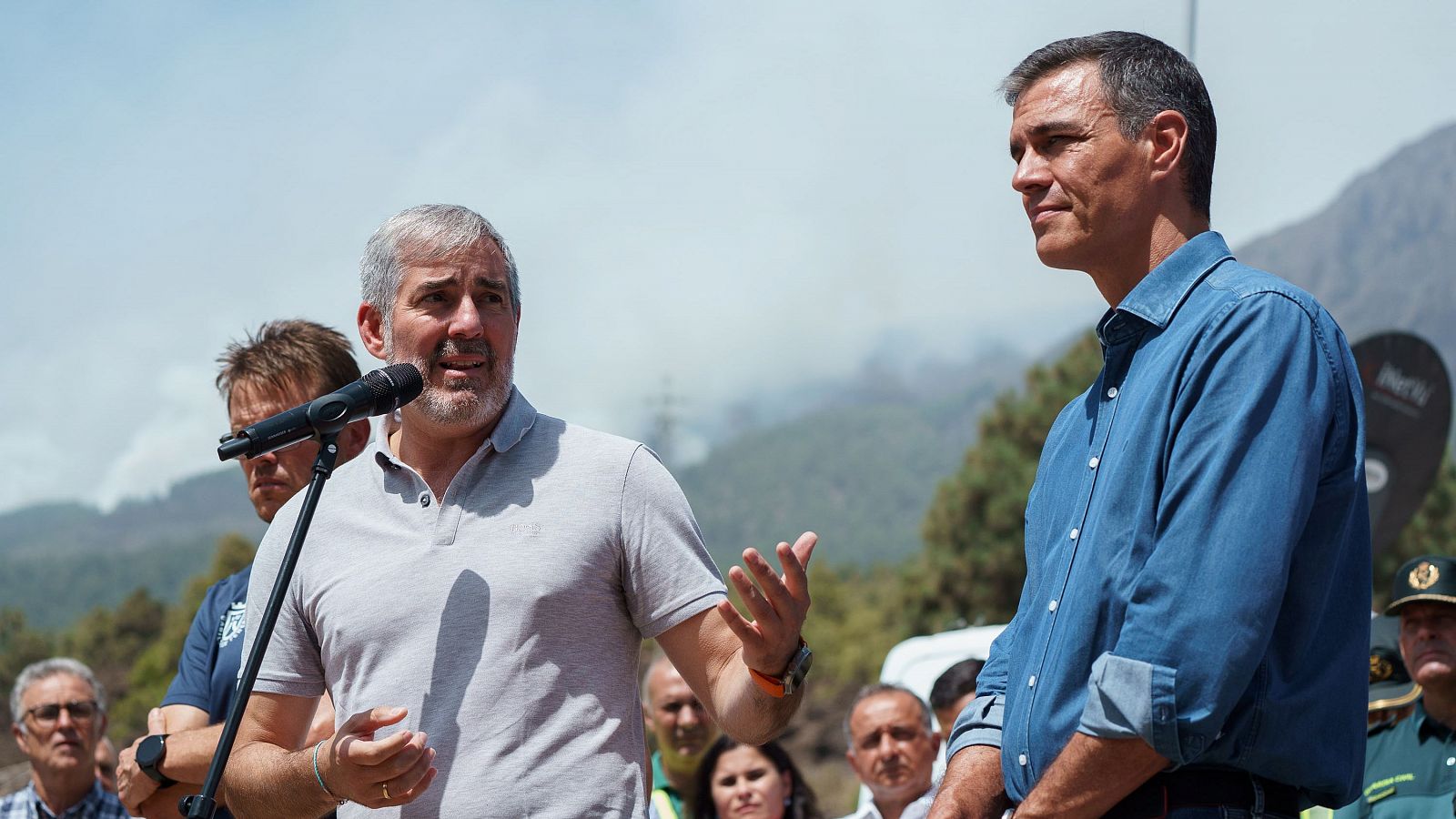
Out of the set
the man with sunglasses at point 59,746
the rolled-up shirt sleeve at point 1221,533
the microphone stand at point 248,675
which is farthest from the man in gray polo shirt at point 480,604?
the man with sunglasses at point 59,746

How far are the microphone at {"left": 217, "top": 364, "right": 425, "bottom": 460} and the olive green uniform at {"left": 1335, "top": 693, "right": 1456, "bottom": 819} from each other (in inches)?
141

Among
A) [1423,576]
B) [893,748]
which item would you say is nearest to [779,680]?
[1423,576]

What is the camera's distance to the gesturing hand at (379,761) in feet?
8.52

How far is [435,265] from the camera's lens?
314 cm

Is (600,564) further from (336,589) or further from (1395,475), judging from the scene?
(1395,475)

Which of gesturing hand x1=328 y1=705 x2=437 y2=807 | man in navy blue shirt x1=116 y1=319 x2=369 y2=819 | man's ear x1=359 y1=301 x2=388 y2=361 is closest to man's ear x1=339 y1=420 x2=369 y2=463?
man in navy blue shirt x1=116 y1=319 x2=369 y2=819

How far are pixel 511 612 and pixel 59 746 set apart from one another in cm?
463

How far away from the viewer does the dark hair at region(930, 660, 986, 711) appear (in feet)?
20.3

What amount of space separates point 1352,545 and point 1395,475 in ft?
22.2

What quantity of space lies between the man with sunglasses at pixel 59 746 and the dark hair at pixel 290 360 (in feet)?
10.4

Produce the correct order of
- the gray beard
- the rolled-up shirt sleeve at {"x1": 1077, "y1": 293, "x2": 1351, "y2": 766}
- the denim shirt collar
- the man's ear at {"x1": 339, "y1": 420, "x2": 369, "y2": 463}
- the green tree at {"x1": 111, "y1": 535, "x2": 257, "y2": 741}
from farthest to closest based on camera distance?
the green tree at {"x1": 111, "y1": 535, "x2": 257, "y2": 741}, the man's ear at {"x1": 339, "y1": 420, "x2": 369, "y2": 463}, the gray beard, the denim shirt collar, the rolled-up shirt sleeve at {"x1": 1077, "y1": 293, "x2": 1351, "y2": 766}

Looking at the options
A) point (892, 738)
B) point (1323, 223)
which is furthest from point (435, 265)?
point (1323, 223)

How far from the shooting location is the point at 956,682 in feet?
20.4

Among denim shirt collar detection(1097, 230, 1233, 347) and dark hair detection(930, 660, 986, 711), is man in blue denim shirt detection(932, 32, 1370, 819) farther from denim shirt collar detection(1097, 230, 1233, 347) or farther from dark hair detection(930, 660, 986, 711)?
dark hair detection(930, 660, 986, 711)
